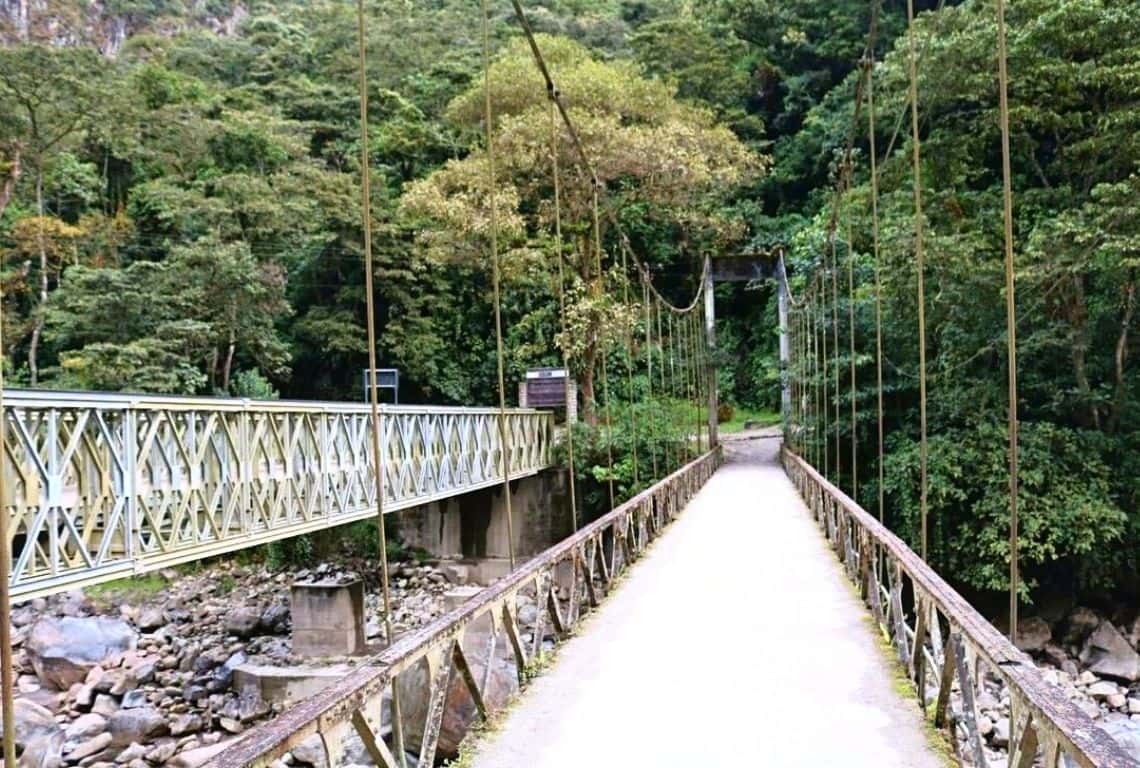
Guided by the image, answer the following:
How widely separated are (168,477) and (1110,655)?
11820 millimetres

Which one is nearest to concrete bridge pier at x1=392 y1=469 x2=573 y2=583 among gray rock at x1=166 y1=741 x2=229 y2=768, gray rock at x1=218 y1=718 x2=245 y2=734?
gray rock at x1=218 y1=718 x2=245 y2=734

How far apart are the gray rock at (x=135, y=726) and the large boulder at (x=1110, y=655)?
11.6m

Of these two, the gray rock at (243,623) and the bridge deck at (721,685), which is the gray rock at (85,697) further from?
the bridge deck at (721,685)

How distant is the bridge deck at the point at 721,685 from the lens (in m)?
3.16

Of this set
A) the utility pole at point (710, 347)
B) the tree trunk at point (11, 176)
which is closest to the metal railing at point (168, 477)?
the utility pole at point (710, 347)

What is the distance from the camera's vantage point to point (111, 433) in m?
5.66

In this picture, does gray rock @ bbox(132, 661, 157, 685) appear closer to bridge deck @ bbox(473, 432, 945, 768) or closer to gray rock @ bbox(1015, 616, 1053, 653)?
bridge deck @ bbox(473, 432, 945, 768)

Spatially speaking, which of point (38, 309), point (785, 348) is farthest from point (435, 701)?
point (785, 348)

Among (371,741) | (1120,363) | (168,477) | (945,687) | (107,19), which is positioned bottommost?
(945,687)

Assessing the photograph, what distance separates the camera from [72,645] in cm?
1242

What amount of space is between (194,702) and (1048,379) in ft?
41.0

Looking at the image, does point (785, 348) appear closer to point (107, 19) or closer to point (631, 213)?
point (631, 213)

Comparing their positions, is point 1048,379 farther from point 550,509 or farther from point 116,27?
→ point 116,27

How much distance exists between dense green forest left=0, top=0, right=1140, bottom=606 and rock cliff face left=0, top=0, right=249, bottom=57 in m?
0.36
